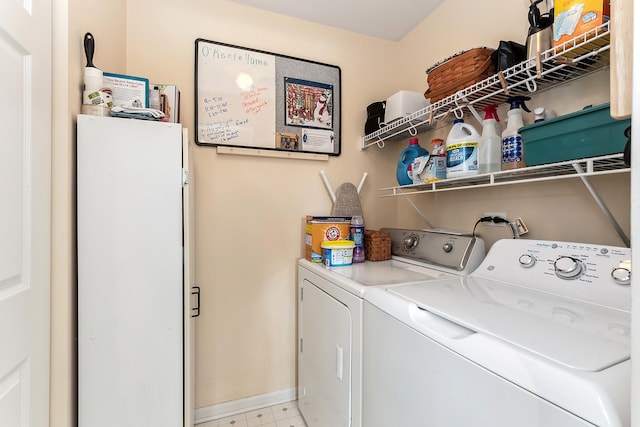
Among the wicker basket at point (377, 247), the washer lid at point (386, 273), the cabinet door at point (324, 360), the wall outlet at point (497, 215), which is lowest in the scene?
the cabinet door at point (324, 360)

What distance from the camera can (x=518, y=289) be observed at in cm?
107

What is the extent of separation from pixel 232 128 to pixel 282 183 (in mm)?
490

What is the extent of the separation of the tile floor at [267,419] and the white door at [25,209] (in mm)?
1069

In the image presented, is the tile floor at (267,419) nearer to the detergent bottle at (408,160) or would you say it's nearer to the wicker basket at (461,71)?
the detergent bottle at (408,160)

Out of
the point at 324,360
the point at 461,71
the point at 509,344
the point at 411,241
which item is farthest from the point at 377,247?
the point at 509,344

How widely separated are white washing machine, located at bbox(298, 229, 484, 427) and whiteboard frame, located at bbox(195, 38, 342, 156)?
86 centimetres

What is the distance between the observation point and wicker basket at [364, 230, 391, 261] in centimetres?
181

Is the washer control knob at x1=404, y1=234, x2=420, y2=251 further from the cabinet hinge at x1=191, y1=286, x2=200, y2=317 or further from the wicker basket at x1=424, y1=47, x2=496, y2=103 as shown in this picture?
the cabinet hinge at x1=191, y1=286, x2=200, y2=317

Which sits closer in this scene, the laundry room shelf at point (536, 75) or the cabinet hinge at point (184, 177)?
the laundry room shelf at point (536, 75)

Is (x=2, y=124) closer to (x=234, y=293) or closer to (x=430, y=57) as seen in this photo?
(x=234, y=293)

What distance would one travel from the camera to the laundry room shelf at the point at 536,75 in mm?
942

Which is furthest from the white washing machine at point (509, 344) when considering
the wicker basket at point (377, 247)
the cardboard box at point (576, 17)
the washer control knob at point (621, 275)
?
the cardboard box at point (576, 17)

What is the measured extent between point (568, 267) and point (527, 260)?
0.46 ft

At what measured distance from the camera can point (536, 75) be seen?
3.59 feet
